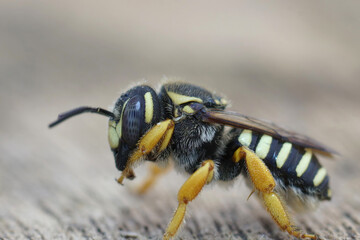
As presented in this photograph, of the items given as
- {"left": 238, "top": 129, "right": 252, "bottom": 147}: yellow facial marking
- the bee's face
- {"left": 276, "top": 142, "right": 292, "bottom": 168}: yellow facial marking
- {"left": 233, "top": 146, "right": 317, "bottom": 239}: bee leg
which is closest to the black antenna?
the bee's face

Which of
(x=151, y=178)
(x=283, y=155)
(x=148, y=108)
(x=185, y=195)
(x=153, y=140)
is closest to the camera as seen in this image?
(x=185, y=195)

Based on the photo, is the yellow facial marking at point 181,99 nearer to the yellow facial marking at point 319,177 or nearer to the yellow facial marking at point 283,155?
the yellow facial marking at point 283,155

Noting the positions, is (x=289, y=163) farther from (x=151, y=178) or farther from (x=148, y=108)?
(x=151, y=178)

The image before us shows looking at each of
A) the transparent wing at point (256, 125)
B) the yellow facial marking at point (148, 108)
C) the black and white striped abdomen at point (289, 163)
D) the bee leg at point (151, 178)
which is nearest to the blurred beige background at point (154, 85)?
the bee leg at point (151, 178)

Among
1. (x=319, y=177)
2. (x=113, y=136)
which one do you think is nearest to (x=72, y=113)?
(x=113, y=136)

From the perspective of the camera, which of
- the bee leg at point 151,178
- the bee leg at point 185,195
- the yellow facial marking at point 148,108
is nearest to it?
the bee leg at point 185,195
